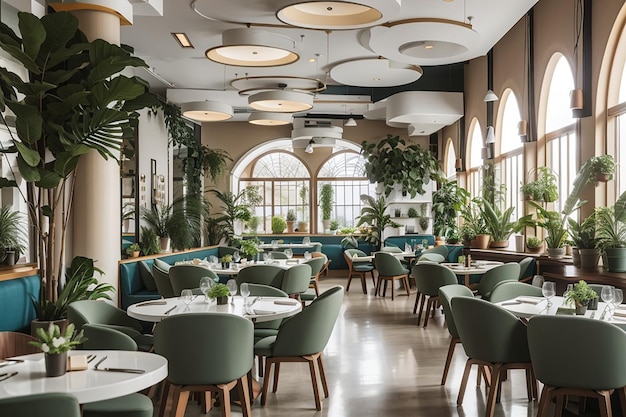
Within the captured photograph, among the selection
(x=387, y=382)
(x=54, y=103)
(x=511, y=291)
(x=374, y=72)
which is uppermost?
(x=374, y=72)

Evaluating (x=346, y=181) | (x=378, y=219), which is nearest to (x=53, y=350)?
(x=378, y=219)

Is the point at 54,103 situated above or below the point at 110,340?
above

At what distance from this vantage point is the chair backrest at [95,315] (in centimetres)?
451

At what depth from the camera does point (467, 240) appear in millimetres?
10797

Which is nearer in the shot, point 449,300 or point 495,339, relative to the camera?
point 495,339

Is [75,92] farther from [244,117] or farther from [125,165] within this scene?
[244,117]

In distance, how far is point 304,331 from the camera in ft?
14.9

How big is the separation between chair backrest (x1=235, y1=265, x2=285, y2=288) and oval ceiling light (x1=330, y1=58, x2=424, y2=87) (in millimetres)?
4176

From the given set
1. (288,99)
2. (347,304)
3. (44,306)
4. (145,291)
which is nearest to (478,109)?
(288,99)

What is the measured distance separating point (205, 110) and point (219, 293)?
712 cm

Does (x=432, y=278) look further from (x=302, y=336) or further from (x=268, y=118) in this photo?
(x=268, y=118)

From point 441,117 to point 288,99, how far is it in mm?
3969

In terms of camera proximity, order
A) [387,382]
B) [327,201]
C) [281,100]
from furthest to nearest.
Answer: [327,201], [281,100], [387,382]

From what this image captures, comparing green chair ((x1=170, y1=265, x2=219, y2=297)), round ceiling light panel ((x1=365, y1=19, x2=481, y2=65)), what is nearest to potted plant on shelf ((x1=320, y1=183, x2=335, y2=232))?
round ceiling light panel ((x1=365, y1=19, x2=481, y2=65))
